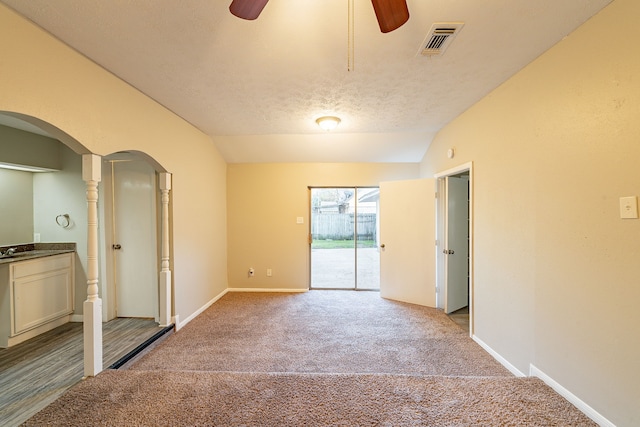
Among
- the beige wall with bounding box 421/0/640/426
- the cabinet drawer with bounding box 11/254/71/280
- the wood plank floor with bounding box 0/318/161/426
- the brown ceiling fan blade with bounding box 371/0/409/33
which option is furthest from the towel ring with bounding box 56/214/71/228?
the beige wall with bounding box 421/0/640/426

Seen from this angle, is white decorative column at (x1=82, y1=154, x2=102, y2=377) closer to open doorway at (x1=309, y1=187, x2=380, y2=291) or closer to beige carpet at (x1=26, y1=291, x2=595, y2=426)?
beige carpet at (x1=26, y1=291, x2=595, y2=426)

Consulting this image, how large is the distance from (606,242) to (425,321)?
7.36ft

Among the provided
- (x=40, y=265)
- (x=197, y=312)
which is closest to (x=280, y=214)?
(x=197, y=312)

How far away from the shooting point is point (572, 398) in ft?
5.61

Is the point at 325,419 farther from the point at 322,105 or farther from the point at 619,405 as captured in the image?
the point at 322,105

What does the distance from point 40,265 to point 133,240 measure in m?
0.89

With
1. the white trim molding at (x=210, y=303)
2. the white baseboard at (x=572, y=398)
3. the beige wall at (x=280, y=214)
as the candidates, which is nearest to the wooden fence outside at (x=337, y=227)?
the beige wall at (x=280, y=214)

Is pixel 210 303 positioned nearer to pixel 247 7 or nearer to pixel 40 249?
pixel 40 249

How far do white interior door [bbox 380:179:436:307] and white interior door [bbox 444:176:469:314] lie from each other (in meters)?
0.23

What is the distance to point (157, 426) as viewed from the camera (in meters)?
1.51

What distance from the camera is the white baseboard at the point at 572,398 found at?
153 centimetres

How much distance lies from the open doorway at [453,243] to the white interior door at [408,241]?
0.11 m

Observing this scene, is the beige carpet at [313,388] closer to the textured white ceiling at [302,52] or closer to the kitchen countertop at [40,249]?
the kitchen countertop at [40,249]

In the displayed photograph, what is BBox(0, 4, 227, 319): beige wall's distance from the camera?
5.12 ft
